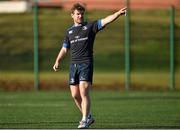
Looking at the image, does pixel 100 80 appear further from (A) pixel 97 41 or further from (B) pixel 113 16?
(B) pixel 113 16

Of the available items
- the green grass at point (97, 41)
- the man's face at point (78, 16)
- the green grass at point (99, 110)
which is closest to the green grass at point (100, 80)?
the green grass at point (97, 41)

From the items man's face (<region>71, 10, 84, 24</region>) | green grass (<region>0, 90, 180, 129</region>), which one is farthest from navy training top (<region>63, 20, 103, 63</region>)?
green grass (<region>0, 90, 180, 129</region>)

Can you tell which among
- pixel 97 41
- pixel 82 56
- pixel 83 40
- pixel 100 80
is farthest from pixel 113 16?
pixel 97 41

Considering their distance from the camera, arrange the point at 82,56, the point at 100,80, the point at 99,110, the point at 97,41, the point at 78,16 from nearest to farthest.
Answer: the point at 78,16
the point at 82,56
the point at 99,110
the point at 100,80
the point at 97,41

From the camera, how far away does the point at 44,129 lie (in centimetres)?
1129

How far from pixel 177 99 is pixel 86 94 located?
23.1 ft

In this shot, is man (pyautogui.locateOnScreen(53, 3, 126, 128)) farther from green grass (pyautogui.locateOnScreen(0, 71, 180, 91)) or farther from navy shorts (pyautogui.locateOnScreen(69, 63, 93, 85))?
green grass (pyautogui.locateOnScreen(0, 71, 180, 91))

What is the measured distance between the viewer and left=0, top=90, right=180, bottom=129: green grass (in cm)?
1236

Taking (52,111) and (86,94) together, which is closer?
(86,94)

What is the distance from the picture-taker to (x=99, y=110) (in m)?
15.2

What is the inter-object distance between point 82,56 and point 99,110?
12.3ft

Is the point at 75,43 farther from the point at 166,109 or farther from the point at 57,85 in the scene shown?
the point at 57,85

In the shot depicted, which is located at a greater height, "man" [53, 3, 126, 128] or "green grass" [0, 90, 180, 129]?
"man" [53, 3, 126, 128]

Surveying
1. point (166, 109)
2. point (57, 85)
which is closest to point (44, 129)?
point (166, 109)
